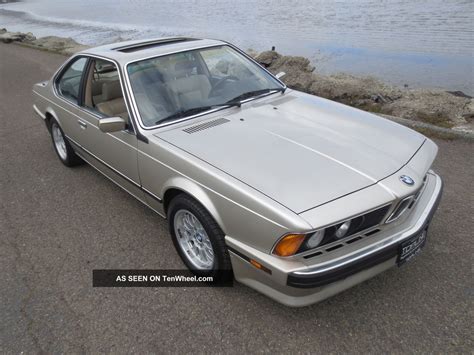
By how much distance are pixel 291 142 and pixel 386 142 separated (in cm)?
68

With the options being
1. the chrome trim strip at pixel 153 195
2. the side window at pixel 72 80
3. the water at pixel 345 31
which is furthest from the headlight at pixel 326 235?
the water at pixel 345 31

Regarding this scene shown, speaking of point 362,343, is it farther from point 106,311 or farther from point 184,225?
point 106,311

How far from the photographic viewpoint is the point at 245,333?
2.45 meters

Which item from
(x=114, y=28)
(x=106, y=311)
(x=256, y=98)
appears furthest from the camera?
(x=114, y=28)

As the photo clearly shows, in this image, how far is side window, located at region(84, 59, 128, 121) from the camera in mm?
3562

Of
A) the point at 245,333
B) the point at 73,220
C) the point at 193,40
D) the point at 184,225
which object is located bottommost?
the point at 73,220

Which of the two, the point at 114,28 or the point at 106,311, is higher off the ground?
the point at 106,311

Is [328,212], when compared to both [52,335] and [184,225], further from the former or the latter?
[52,335]

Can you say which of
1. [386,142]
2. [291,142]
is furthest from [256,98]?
[386,142]

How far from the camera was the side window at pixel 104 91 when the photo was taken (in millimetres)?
3562

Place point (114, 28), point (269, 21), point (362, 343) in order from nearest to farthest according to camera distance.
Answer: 1. point (362, 343)
2. point (269, 21)
3. point (114, 28)

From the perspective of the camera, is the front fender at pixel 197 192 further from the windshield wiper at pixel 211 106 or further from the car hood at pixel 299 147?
the windshield wiper at pixel 211 106

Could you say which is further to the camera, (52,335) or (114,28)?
(114,28)

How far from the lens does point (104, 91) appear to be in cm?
383
